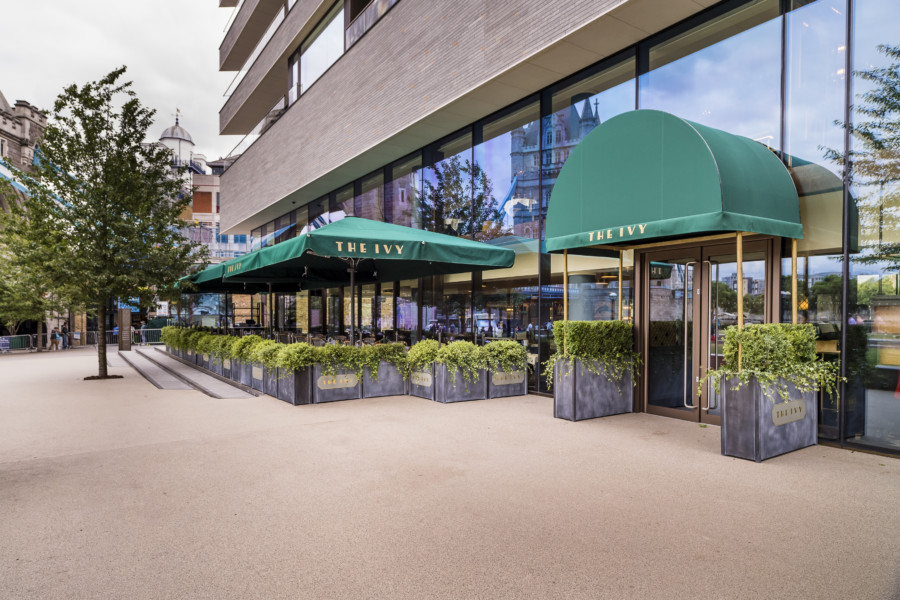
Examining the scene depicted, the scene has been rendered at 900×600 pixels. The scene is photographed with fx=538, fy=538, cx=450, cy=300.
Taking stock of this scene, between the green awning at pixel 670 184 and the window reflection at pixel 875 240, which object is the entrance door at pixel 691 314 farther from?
the window reflection at pixel 875 240

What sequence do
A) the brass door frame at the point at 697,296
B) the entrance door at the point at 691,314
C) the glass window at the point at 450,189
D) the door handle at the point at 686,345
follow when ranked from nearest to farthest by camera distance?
the brass door frame at the point at 697,296
the entrance door at the point at 691,314
the door handle at the point at 686,345
the glass window at the point at 450,189

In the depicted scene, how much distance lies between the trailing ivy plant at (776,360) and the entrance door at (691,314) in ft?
3.16

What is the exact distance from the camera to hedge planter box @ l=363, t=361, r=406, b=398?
32.7 ft

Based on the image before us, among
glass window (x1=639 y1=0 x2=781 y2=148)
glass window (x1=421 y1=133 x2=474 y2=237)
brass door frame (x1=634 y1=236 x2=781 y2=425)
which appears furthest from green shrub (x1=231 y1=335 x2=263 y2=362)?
glass window (x1=639 y1=0 x2=781 y2=148)

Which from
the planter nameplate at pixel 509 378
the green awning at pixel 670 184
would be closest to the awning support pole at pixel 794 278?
the green awning at pixel 670 184

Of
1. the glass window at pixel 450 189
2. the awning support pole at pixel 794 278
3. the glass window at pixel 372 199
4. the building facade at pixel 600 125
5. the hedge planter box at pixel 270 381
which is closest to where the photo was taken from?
the building facade at pixel 600 125

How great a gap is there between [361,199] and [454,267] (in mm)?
7155

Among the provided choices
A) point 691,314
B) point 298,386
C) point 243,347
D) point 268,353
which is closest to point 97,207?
point 243,347

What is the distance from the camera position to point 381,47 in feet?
47.8

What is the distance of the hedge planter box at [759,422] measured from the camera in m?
5.77

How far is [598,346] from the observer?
799 cm

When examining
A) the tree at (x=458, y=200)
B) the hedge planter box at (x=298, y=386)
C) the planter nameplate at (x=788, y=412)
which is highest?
the tree at (x=458, y=200)

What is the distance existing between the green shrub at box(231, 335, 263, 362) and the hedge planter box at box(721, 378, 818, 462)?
29.9 feet

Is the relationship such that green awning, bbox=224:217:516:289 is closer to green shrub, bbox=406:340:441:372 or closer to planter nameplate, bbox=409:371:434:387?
green shrub, bbox=406:340:441:372
